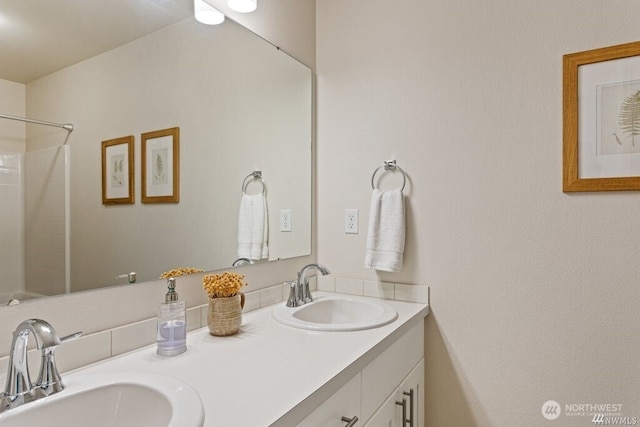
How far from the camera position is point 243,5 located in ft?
4.60

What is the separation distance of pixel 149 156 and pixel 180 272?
0.37 metres

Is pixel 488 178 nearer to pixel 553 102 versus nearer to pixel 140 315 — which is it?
pixel 553 102

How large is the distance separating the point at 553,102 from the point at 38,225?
5.13ft

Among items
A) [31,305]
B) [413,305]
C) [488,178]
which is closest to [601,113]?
[488,178]

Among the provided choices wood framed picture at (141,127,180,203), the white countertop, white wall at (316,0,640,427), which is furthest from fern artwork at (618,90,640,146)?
wood framed picture at (141,127,180,203)

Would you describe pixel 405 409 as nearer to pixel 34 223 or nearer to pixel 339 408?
pixel 339 408

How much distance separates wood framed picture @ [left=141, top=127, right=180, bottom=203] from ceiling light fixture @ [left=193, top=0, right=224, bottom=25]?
1.32ft

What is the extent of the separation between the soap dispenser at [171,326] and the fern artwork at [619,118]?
1.39 metres

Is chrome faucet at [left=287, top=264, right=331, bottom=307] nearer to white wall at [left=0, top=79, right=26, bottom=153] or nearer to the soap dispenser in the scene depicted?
the soap dispenser

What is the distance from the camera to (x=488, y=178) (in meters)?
1.38

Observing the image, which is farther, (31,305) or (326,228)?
(326,228)

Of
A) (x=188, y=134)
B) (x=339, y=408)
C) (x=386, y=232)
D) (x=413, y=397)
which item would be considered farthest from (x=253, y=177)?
(x=413, y=397)

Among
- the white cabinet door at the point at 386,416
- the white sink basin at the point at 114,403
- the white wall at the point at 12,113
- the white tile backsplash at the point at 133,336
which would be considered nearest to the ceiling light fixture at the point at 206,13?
the white wall at the point at 12,113

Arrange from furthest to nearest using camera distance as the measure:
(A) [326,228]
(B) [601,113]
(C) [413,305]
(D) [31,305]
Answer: (A) [326,228] → (C) [413,305] → (B) [601,113] → (D) [31,305]
